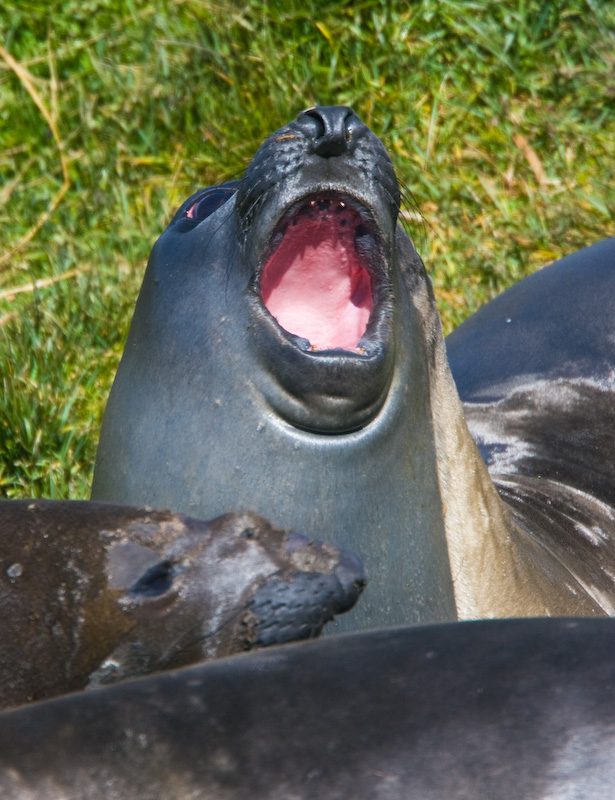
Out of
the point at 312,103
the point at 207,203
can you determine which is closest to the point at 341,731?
the point at 207,203

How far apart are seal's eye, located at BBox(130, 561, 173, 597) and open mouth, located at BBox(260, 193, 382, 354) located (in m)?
0.63

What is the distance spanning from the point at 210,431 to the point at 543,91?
4280mm

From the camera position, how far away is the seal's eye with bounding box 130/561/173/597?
191 centimetres

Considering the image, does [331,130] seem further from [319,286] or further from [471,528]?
[471,528]

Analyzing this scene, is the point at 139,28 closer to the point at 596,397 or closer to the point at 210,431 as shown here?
the point at 596,397

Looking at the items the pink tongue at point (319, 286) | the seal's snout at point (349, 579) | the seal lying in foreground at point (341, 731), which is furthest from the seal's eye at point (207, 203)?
the seal lying in foreground at point (341, 731)

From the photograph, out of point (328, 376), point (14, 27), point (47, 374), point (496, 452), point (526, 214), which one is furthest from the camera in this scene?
point (14, 27)

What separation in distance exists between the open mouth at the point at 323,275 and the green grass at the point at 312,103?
2.67 metres

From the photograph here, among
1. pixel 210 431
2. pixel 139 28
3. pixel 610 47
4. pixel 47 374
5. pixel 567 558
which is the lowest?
pixel 567 558

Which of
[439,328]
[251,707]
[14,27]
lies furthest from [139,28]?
[251,707]

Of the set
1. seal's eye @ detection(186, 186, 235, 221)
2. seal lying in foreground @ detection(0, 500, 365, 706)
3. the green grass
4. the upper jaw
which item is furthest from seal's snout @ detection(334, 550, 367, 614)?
the green grass

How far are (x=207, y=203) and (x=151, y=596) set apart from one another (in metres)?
1.08

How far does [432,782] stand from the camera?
1.40m

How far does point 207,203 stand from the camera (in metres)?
2.69
